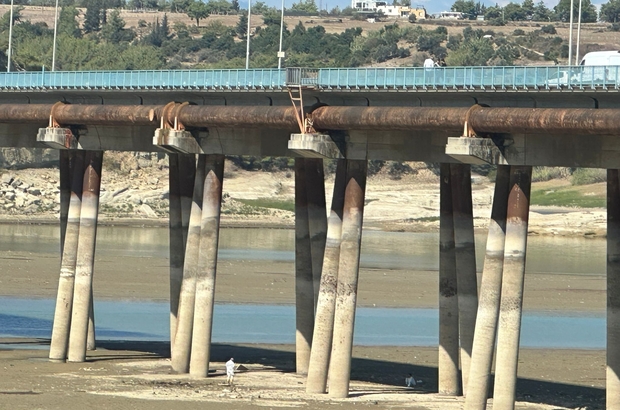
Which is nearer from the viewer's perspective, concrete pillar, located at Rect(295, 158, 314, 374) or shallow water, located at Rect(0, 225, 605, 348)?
concrete pillar, located at Rect(295, 158, 314, 374)

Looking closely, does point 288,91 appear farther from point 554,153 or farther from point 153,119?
point 554,153

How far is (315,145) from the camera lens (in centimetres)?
3831

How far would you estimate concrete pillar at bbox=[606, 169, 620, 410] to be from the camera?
113 ft

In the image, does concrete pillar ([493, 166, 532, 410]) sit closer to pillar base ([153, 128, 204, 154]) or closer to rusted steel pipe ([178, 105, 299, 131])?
rusted steel pipe ([178, 105, 299, 131])

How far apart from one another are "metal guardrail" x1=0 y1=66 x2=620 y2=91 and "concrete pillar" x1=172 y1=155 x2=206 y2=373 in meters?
3.49

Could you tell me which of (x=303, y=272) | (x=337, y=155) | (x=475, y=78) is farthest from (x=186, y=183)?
(x=475, y=78)

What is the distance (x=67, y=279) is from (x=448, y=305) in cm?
1234

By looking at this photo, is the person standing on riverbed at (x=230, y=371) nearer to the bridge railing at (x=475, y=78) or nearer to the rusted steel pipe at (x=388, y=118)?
the rusted steel pipe at (x=388, y=118)

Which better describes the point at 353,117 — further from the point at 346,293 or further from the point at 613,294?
the point at 613,294

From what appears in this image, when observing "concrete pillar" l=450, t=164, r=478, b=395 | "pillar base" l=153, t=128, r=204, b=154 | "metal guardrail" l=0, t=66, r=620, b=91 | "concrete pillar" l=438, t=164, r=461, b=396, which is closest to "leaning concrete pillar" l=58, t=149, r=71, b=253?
"metal guardrail" l=0, t=66, r=620, b=91

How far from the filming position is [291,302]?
65.7 meters

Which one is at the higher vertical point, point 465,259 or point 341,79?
point 341,79

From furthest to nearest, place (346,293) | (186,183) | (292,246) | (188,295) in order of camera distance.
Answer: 1. (292,246)
2. (186,183)
3. (188,295)
4. (346,293)

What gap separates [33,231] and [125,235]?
6.67 m
